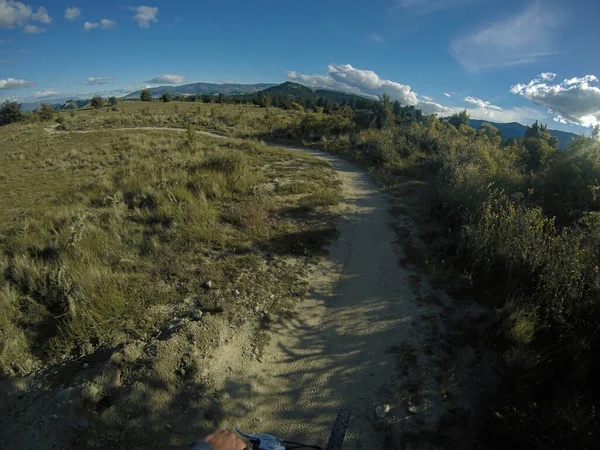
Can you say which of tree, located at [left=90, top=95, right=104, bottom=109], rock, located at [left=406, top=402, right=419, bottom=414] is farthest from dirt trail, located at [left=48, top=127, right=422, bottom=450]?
tree, located at [left=90, top=95, right=104, bottom=109]

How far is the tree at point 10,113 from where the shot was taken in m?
36.7

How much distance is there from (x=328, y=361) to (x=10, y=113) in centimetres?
5335

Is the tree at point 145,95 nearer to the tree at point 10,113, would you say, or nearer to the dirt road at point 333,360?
the tree at point 10,113

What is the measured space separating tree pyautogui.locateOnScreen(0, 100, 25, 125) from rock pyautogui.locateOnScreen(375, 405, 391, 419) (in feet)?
170

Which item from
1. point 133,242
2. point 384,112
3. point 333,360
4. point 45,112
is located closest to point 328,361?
point 333,360

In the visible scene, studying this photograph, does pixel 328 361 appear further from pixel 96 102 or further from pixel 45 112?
pixel 96 102

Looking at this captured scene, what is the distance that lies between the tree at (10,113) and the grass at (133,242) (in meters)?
35.7

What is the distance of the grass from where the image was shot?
4.06 m

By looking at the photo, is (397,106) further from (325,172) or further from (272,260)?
→ (272,260)

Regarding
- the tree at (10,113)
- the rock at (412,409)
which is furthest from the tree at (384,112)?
the tree at (10,113)

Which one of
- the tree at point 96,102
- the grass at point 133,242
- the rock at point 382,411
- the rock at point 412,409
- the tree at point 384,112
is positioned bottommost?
the rock at point 382,411

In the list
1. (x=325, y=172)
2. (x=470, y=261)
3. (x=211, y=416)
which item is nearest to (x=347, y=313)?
(x=211, y=416)

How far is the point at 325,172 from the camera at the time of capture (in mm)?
12320

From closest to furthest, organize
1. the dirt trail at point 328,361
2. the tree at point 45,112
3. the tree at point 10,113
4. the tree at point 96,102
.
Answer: the dirt trail at point 328,361
the tree at point 45,112
the tree at point 10,113
the tree at point 96,102
